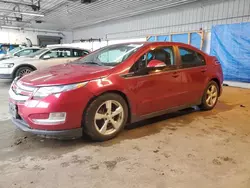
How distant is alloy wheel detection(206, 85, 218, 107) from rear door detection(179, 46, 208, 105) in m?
0.31

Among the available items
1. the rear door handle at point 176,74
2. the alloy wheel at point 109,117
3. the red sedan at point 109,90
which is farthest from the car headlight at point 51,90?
the rear door handle at point 176,74

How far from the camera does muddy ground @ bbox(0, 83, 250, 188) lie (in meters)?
1.99

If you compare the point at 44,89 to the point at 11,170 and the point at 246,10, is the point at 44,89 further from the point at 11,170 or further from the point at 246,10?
the point at 246,10

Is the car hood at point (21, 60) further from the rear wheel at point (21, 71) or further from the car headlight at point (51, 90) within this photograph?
the car headlight at point (51, 90)

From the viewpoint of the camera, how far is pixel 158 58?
11.0ft

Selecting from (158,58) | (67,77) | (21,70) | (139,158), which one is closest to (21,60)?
(21,70)

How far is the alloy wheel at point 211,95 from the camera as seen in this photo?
4.22m

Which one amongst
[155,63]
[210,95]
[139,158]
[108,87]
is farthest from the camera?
[210,95]

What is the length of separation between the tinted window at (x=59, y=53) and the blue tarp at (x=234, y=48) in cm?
578

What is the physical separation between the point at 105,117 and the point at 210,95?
2.48 metres

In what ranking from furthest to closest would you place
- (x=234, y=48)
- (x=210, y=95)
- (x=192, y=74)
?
(x=234, y=48)
(x=210, y=95)
(x=192, y=74)

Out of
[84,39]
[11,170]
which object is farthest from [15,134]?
[84,39]

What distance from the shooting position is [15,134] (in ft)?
10.0

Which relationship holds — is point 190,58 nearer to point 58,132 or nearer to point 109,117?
point 109,117
